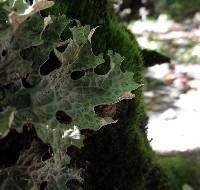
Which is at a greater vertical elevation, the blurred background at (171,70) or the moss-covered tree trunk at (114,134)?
the blurred background at (171,70)

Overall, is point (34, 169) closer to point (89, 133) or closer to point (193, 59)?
point (89, 133)

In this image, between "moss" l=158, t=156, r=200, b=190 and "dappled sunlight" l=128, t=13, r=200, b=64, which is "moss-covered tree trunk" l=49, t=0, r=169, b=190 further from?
"dappled sunlight" l=128, t=13, r=200, b=64

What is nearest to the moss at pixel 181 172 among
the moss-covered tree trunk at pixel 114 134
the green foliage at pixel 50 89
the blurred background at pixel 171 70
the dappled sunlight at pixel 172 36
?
the blurred background at pixel 171 70

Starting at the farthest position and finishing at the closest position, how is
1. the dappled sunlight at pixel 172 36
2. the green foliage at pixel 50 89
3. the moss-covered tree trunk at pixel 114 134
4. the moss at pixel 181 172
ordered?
the dappled sunlight at pixel 172 36
the moss at pixel 181 172
the moss-covered tree trunk at pixel 114 134
the green foliage at pixel 50 89

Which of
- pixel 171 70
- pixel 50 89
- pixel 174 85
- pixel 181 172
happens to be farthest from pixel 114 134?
pixel 171 70

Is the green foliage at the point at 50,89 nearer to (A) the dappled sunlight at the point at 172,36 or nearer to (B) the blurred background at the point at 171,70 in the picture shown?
(B) the blurred background at the point at 171,70

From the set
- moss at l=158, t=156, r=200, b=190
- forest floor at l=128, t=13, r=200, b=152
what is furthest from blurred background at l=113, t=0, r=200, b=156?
moss at l=158, t=156, r=200, b=190
